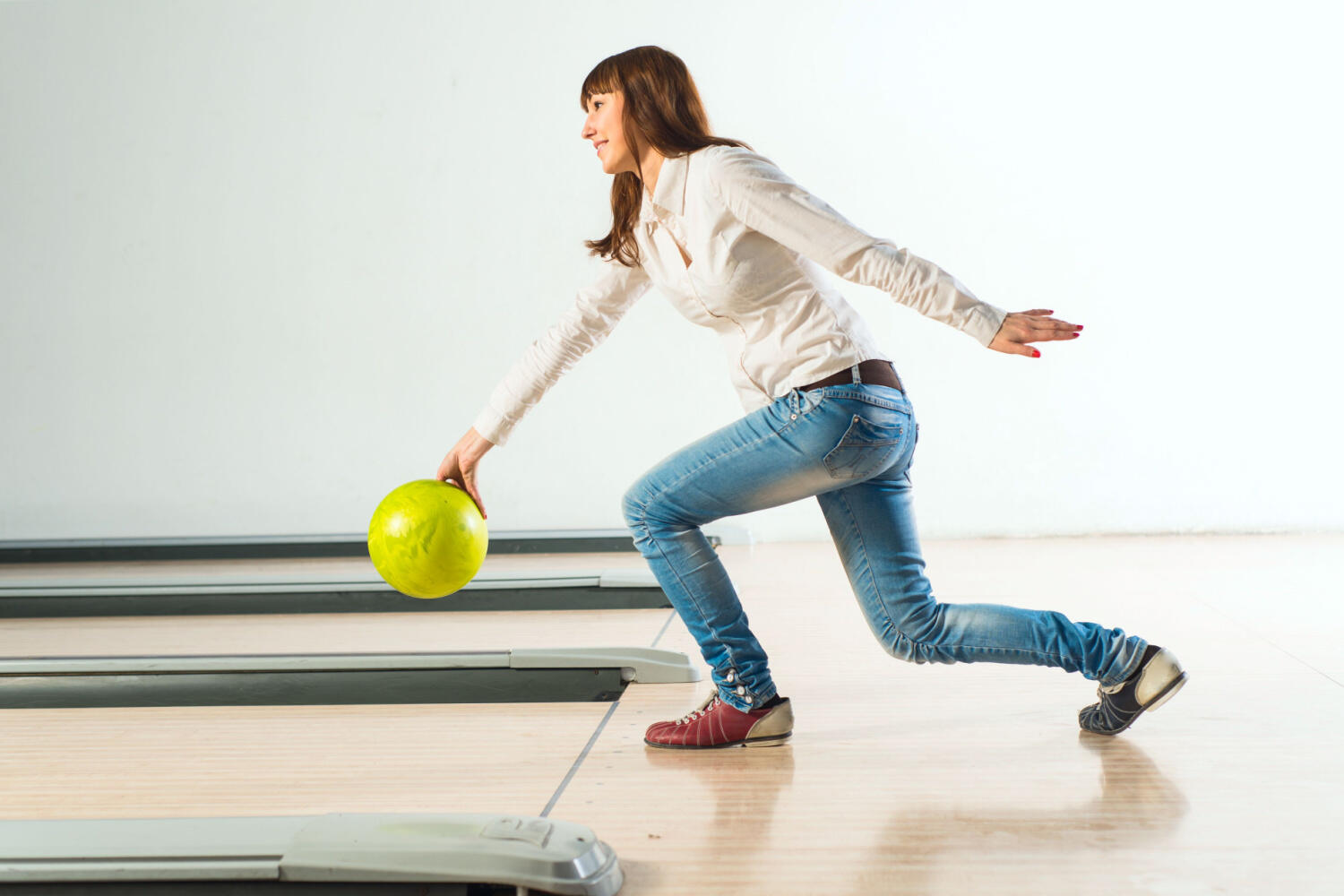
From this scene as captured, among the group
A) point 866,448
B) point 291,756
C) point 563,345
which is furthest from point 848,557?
point 291,756

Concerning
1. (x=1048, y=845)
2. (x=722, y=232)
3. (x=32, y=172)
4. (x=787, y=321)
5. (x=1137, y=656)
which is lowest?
(x=1048, y=845)

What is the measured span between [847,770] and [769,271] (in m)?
0.80

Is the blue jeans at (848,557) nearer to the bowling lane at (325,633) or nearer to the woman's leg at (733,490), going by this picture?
the woman's leg at (733,490)

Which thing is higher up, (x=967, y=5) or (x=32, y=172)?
(x=32, y=172)

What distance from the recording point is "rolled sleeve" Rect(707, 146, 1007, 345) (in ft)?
5.16

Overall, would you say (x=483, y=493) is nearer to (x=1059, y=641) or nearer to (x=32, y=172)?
(x=32, y=172)

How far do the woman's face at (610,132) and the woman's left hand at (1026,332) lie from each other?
2.17ft

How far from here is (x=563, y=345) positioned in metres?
2.03

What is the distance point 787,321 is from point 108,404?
4.57 m

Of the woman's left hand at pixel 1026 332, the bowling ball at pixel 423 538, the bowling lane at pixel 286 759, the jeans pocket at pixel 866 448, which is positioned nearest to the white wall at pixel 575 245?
the bowling lane at pixel 286 759

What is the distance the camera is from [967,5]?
16.0ft

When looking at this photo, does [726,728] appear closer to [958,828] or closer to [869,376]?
[958,828]

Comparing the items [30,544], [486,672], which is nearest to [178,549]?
[30,544]

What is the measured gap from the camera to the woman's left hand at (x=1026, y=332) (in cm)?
155
